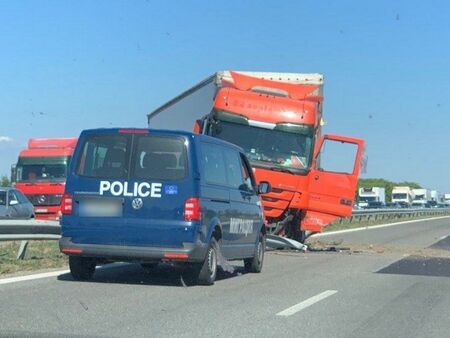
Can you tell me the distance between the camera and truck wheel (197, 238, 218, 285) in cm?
1033

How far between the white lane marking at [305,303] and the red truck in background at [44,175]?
688 inches

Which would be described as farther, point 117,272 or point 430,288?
point 117,272

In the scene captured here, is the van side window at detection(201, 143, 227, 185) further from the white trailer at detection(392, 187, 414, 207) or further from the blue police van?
the white trailer at detection(392, 187, 414, 207)

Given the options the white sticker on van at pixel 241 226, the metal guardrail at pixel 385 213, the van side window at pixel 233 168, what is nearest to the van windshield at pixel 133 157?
the van side window at pixel 233 168

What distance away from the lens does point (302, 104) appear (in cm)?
1705

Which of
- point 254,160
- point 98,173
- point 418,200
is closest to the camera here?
point 98,173

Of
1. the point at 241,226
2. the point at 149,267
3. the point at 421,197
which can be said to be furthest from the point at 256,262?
the point at 421,197

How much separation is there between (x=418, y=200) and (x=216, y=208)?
89.7 metres

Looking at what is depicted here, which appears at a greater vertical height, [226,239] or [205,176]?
[205,176]

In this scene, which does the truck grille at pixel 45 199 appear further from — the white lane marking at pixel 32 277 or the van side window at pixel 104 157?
the van side window at pixel 104 157

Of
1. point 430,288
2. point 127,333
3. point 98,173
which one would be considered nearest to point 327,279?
point 430,288

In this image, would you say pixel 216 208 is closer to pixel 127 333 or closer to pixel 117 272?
pixel 117 272

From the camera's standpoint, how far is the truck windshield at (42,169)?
26.3 meters

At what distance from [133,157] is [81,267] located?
1817 mm
